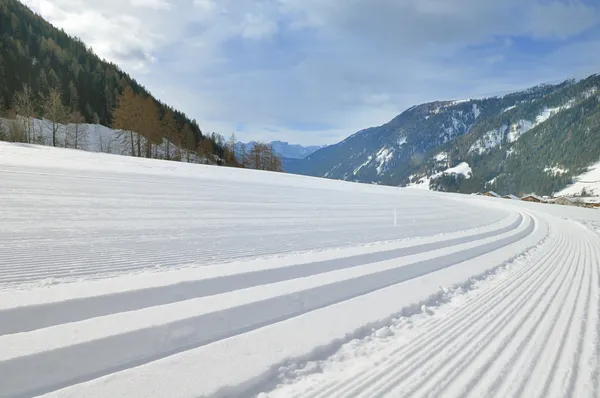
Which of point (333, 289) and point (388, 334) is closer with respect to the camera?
point (388, 334)

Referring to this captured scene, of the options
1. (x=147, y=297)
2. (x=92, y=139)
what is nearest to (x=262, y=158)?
(x=92, y=139)

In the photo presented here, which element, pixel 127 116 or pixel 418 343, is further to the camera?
pixel 127 116

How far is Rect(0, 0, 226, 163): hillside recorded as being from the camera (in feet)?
211

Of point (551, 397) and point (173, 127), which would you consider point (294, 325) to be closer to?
→ point (551, 397)

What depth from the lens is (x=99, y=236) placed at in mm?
4887

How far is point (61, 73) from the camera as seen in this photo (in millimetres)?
71938

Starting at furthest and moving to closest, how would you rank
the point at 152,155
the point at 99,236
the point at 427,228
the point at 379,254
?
the point at 152,155 → the point at 427,228 → the point at 379,254 → the point at 99,236

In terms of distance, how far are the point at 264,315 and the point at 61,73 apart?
93.1 meters

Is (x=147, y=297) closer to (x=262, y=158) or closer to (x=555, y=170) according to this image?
(x=262, y=158)

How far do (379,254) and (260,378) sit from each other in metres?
4.04

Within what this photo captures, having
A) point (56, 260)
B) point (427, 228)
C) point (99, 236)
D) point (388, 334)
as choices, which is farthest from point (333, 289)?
point (427, 228)

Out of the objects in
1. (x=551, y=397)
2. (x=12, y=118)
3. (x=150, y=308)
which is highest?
(x=12, y=118)

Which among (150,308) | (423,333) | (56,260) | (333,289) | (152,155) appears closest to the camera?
(150,308)

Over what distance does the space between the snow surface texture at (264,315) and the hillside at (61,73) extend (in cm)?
5191
